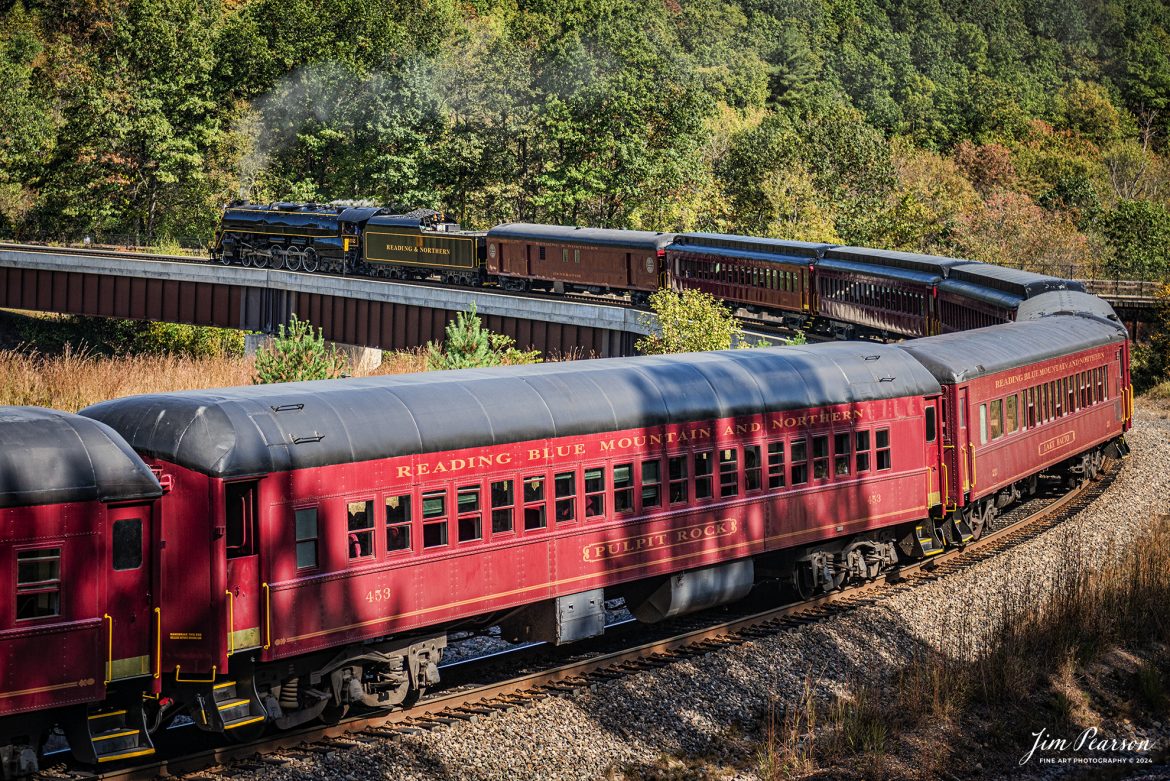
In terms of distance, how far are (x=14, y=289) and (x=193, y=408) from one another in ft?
149

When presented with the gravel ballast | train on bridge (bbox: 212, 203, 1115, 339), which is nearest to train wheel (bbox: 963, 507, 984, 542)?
the gravel ballast

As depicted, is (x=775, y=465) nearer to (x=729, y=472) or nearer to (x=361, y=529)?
(x=729, y=472)

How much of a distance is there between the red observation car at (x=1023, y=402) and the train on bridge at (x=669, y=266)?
270 centimetres

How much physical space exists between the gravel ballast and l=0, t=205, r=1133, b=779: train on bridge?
1.04m

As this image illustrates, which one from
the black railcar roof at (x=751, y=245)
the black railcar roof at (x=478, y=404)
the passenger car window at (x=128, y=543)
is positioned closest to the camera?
the passenger car window at (x=128, y=543)

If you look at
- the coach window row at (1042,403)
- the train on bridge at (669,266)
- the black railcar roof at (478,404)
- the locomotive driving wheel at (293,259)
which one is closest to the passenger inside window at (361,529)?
the black railcar roof at (478,404)

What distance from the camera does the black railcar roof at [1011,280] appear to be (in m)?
32.0

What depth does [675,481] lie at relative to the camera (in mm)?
16266

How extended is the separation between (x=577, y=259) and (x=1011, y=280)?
17668mm

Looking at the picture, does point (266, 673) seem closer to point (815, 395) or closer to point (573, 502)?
point (573, 502)

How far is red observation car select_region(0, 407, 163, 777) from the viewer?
35.8ft

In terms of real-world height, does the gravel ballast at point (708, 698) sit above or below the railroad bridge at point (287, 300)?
below

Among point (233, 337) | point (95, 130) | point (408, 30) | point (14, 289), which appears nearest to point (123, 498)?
point (14, 289)

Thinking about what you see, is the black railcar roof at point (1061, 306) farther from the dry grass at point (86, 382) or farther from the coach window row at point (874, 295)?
the dry grass at point (86, 382)
